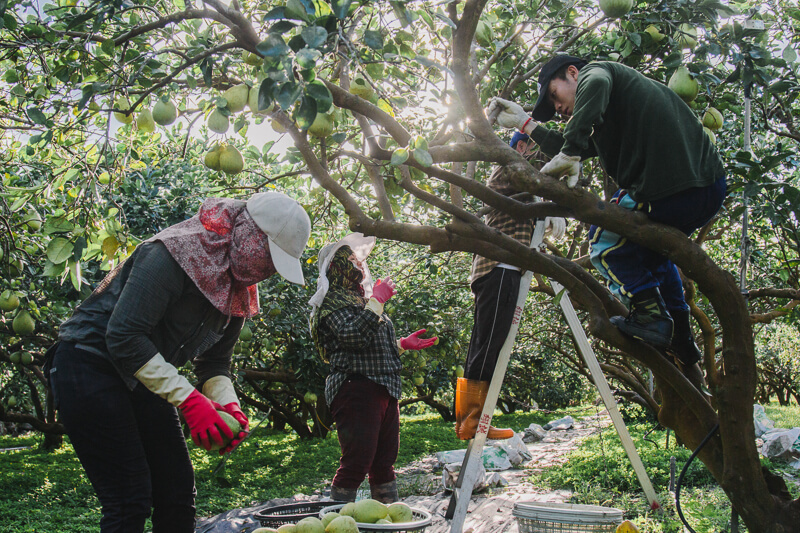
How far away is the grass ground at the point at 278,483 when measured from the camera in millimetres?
4141

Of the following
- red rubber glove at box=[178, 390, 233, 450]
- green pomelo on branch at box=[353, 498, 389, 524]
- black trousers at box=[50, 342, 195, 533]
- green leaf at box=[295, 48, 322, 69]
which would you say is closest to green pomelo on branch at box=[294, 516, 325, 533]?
green pomelo on branch at box=[353, 498, 389, 524]

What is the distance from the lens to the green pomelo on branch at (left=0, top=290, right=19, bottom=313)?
3.69 m

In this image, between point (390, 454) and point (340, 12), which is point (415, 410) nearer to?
point (390, 454)

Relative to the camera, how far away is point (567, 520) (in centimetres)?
273

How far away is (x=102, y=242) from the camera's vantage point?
106 inches

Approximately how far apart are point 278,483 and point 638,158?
18.3 ft

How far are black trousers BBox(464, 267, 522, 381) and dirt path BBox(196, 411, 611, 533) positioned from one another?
0.81 m

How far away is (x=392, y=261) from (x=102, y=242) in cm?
642

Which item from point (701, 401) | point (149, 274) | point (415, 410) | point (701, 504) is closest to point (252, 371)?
point (701, 504)

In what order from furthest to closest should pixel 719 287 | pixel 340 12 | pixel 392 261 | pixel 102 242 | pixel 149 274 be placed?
pixel 392 261 < pixel 102 242 < pixel 149 274 < pixel 719 287 < pixel 340 12

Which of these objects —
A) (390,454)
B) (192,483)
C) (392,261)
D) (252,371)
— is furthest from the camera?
(392,261)

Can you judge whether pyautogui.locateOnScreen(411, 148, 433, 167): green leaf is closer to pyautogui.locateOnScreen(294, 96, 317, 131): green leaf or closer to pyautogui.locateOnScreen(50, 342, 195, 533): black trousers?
pyautogui.locateOnScreen(294, 96, 317, 131): green leaf

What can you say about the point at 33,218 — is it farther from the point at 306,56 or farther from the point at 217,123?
the point at 306,56

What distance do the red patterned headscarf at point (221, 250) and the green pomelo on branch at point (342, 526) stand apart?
2.98 ft
